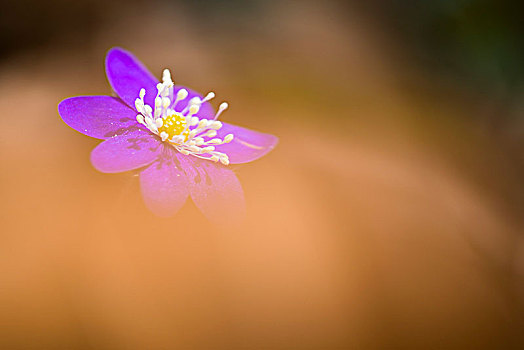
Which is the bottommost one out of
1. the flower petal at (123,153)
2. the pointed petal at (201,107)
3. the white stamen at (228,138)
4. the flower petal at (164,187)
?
the flower petal at (164,187)

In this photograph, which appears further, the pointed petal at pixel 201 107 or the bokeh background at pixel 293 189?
the pointed petal at pixel 201 107

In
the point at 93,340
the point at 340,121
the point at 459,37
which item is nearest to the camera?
the point at 93,340

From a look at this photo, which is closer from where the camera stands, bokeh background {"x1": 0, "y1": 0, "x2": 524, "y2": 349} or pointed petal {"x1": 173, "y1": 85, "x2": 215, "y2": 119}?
bokeh background {"x1": 0, "y1": 0, "x2": 524, "y2": 349}

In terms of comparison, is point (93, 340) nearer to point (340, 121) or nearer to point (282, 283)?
point (282, 283)

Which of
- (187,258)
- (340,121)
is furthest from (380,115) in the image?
(187,258)

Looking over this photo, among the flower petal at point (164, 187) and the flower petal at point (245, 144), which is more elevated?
the flower petal at point (245, 144)
